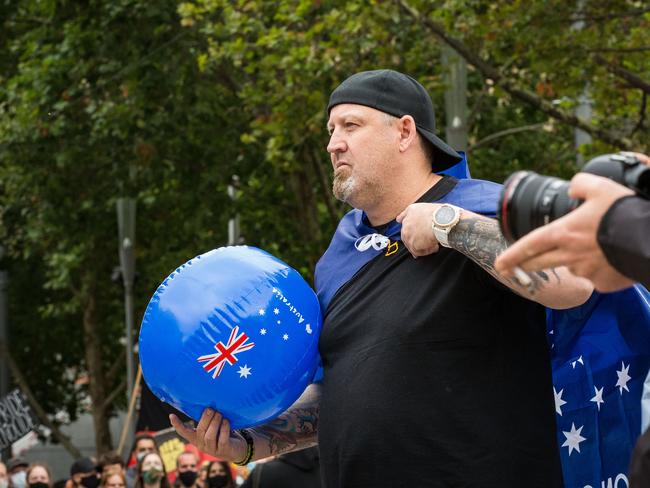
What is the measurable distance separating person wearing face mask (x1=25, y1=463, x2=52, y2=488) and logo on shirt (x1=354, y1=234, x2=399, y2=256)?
6.93 m

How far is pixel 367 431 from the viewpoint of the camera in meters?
3.61

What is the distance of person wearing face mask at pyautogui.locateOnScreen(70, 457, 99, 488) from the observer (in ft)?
33.4

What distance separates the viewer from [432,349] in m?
3.56

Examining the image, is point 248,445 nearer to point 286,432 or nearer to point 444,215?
point 286,432

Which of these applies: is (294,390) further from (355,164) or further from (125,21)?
(125,21)

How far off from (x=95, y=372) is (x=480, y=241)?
20524 mm

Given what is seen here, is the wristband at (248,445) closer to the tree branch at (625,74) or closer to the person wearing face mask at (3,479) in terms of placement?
the person wearing face mask at (3,479)

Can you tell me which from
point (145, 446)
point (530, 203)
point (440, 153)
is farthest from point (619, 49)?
point (530, 203)

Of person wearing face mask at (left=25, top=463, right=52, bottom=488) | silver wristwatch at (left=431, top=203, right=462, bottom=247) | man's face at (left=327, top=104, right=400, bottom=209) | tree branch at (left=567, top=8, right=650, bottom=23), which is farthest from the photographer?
tree branch at (left=567, top=8, right=650, bottom=23)

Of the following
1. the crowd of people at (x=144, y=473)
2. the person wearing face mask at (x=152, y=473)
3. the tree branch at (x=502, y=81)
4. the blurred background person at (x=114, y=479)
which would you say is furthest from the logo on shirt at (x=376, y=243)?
the tree branch at (x=502, y=81)

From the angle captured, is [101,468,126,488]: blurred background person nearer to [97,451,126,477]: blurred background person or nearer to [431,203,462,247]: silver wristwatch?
[97,451,126,477]: blurred background person

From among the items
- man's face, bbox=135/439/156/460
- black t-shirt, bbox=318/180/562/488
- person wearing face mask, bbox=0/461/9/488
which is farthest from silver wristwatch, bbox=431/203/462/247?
person wearing face mask, bbox=0/461/9/488

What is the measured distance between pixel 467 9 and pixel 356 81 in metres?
7.08

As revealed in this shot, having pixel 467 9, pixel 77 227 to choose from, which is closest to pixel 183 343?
pixel 467 9
